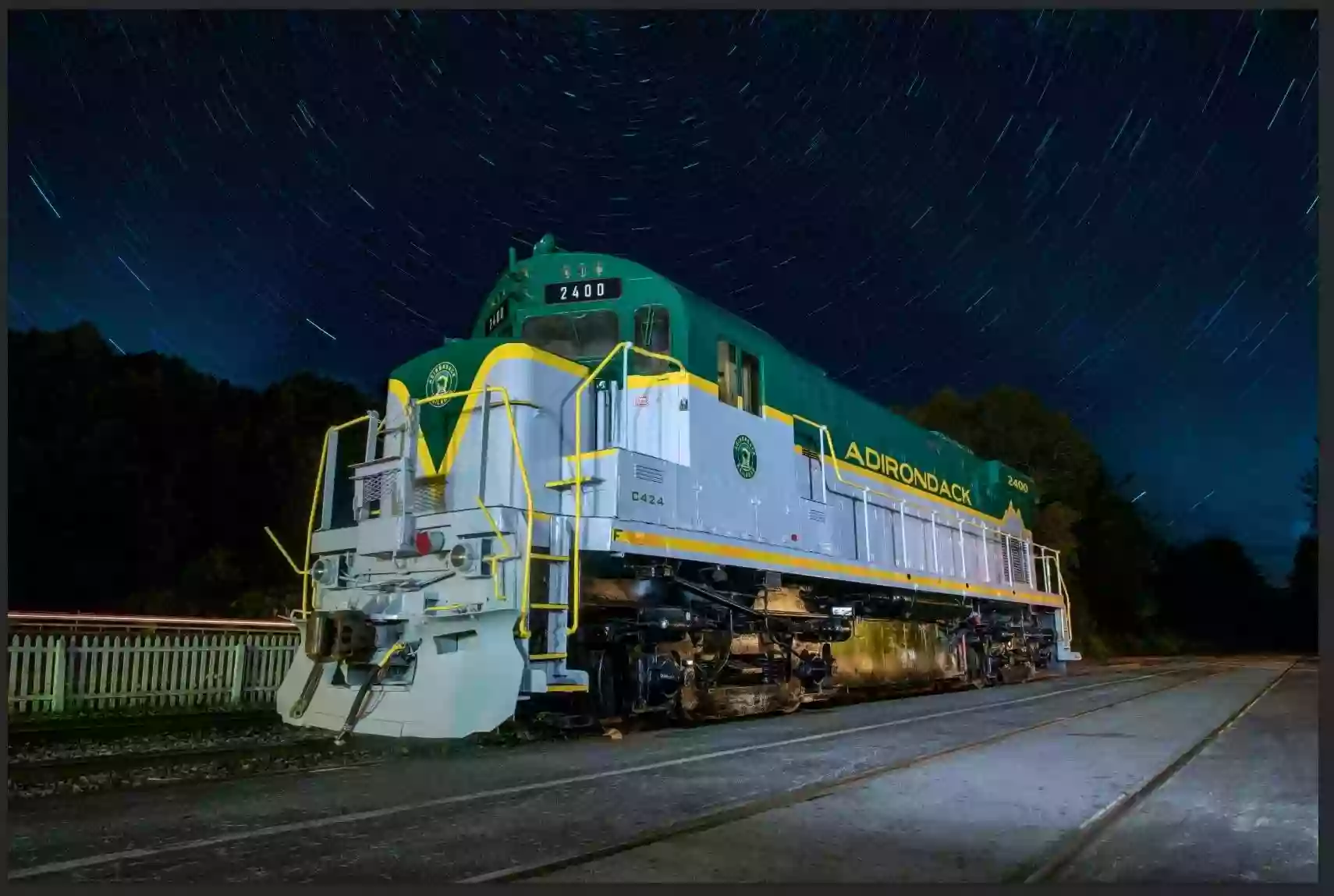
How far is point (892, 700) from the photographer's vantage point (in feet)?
38.0

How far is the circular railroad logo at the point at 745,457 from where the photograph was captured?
8.52m

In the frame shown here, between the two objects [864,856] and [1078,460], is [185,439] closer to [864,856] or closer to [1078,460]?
[864,856]

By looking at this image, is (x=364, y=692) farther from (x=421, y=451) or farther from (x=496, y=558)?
(x=421, y=451)

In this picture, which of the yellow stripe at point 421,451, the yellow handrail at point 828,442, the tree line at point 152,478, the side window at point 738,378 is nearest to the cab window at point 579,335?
the side window at point 738,378

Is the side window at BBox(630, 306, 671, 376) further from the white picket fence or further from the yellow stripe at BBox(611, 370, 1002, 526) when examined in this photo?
the white picket fence

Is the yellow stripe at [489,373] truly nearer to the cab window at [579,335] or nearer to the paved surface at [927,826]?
the cab window at [579,335]

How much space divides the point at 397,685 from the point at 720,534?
286 centimetres

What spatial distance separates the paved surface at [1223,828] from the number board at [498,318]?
6.06 metres

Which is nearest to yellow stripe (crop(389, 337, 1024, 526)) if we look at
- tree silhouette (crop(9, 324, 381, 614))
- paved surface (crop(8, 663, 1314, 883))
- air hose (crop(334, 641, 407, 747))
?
air hose (crop(334, 641, 407, 747))

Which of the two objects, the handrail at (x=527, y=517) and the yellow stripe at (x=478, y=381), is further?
the yellow stripe at (x=478, y=381)

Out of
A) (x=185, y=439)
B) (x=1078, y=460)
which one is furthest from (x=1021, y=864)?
(x=1078, y=460)

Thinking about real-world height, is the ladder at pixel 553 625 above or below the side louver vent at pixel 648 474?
below

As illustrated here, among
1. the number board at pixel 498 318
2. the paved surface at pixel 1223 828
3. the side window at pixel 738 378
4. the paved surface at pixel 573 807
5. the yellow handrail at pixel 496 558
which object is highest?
the number board at pixel 498 318

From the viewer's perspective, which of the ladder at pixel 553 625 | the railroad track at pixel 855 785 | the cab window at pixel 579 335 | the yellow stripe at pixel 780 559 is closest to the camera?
the railroad track at pixel 855 785
